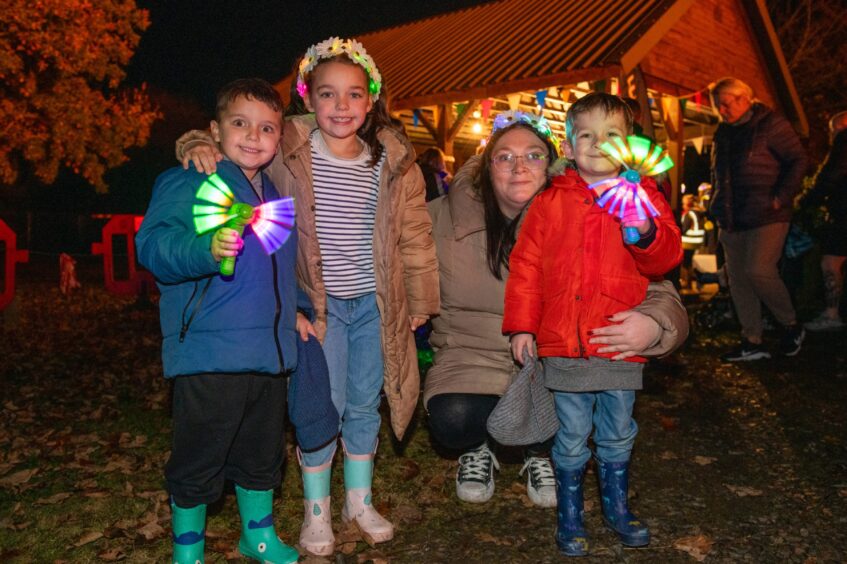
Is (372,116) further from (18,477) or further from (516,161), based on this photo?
(18,477)

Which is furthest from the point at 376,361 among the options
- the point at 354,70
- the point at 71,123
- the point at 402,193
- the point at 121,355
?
the point at 71,123

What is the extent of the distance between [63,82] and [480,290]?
20.2 metres

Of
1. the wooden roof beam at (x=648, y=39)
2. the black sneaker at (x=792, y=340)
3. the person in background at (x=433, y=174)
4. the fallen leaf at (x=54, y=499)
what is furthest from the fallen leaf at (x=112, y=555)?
the wooden roof beam at (x=648, y=39)

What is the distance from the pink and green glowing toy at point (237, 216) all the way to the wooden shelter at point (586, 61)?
6457mm

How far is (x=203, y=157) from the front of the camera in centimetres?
270

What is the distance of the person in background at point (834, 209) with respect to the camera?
745 centimetres

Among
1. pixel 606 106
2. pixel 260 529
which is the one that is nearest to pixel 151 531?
pixel 260 529

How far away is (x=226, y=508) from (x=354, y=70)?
2267mm

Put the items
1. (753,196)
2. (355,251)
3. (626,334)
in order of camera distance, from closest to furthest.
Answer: (626,334) < (355,251) < (753,196)

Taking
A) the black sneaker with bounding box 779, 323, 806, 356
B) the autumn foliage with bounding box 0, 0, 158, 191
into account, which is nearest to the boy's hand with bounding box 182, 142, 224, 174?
the black sneaker with bounding box 779, 323, 806, 356

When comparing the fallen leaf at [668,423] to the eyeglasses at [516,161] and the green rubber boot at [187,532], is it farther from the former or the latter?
the green rubber boot at [187,532]

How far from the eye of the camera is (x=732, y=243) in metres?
6.55

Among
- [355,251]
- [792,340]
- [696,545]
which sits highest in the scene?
[355,251]

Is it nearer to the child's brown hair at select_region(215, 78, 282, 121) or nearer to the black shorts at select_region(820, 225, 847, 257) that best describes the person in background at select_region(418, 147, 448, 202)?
the black shorts at select_region(820, 225, 847, 257)
